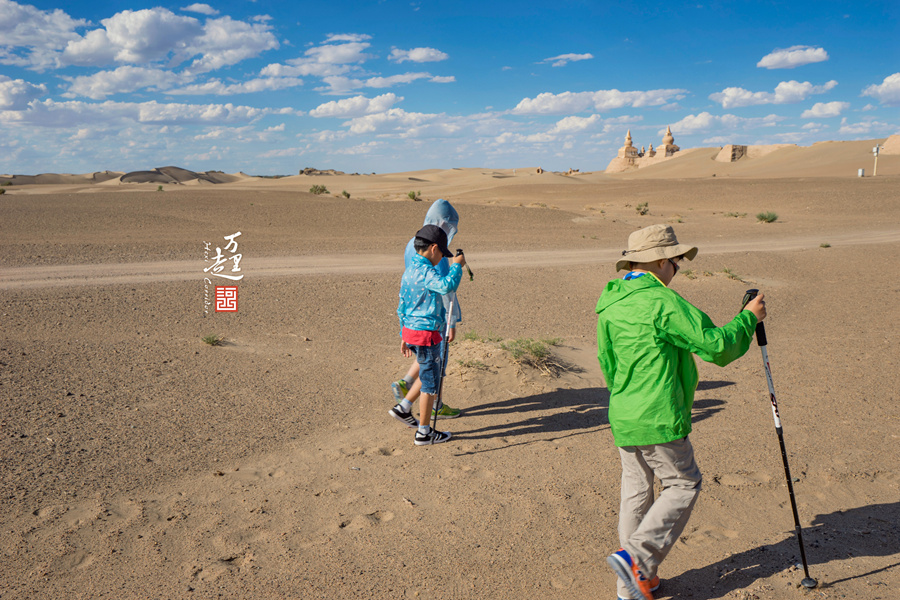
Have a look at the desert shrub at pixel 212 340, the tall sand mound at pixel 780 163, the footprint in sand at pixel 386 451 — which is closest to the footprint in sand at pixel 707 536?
the footprint in sand at pixel 386 451

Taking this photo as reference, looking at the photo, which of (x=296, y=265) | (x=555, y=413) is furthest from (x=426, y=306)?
(x=296, y=265)

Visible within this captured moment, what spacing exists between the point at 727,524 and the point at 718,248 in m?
15.9

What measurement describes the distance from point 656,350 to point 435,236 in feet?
7.25

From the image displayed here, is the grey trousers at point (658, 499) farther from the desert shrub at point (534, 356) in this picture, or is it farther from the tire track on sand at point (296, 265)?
the tire track on sand at point (296, 265)

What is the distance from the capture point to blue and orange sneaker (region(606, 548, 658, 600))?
3.06m

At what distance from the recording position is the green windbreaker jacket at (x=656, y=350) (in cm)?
276

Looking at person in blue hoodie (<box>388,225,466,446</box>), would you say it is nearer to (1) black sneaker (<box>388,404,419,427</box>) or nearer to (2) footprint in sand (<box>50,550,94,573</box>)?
(1) black sneaker (<box>388,404,419,427</box>)

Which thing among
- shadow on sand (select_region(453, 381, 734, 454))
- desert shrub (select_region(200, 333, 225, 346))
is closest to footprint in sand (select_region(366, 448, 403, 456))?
shadow on sand (select_region(453, 381, 734, 454))

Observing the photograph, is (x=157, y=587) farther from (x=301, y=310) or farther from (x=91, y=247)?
(x=91, y=247)

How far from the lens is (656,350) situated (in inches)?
114

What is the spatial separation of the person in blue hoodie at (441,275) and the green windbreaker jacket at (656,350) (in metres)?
1.91

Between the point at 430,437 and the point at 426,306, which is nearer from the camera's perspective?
the point at 426,306

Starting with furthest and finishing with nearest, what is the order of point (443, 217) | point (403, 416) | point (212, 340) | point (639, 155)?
1. point (639, 155)
2. point (212, 340)
3. point (403, 416)
4. point (443, 217)

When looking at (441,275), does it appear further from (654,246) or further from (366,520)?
(654,246)
